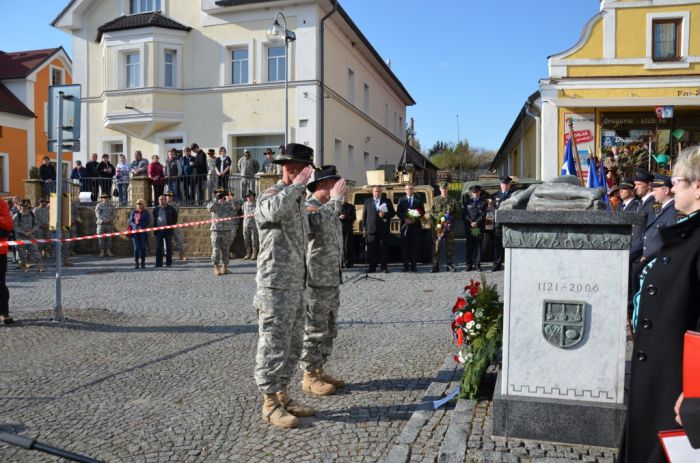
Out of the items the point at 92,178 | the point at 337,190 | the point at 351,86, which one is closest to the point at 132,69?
the point at 92,178

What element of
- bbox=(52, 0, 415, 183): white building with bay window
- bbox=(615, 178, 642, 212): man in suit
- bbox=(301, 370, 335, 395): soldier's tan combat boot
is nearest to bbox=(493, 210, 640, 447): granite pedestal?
bbox=(301, 370, 335, 395): soldier's tan combat boot

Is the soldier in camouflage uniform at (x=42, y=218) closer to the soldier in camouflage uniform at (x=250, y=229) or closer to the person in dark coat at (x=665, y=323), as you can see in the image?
the soldier in camouflage uniform at (x=250, y=229)

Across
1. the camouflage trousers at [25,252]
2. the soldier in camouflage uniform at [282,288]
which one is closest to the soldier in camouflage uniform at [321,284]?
the soldier in camouflage uniform at [282,288]

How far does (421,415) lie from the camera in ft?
15.2

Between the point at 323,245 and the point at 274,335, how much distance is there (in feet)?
3.72

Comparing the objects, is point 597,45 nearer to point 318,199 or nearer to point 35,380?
point 318,199

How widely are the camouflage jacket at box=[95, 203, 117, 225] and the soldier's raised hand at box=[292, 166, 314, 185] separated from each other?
51.2 feet

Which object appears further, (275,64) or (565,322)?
(275,64)

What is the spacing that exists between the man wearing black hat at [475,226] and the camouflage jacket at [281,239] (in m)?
9.64

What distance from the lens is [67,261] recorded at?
17062 mm

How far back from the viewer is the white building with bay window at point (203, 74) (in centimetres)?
2228

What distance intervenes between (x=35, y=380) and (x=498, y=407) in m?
4.32

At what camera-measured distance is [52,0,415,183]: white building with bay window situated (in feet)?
73.1

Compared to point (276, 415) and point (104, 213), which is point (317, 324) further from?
point (104, 213)
